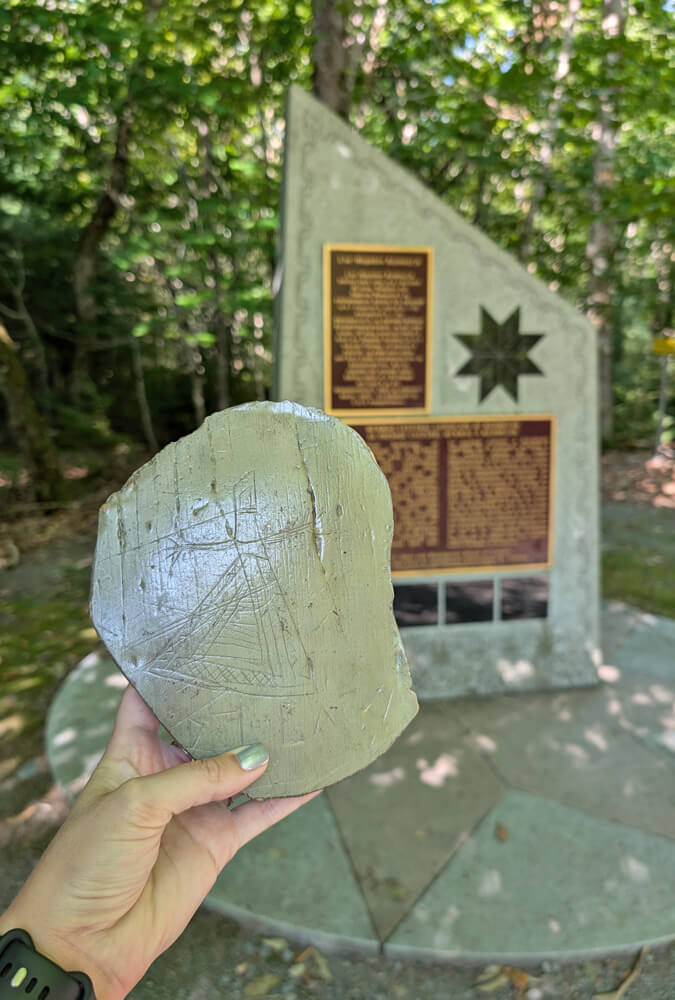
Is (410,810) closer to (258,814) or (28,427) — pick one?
(258,814)

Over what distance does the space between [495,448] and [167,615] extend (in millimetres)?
A: 2467

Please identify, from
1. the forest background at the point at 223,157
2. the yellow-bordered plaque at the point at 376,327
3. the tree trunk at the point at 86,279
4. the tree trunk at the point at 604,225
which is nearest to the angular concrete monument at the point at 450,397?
the yellow-bordered plaque at the point at 376,327

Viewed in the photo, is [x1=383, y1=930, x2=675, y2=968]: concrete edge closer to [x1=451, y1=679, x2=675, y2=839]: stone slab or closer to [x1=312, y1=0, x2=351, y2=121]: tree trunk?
[x1=451, y1=679, x2=675, y2=839]: stone slab

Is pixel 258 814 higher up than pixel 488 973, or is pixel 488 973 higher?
pixel 258 814

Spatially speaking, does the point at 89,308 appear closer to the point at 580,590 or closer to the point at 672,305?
the point at 580,590

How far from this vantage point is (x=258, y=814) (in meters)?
1.61

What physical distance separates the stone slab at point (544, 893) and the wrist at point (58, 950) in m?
1.38

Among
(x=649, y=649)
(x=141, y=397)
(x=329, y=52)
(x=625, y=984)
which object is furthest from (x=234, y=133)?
(x=625, y=984)

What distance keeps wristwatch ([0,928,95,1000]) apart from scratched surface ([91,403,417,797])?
1.65 ft

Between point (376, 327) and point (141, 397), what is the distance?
822cm

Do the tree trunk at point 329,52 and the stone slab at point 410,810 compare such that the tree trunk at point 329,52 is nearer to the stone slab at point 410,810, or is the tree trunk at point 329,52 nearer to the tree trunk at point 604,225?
the tree trunk at point 604,225

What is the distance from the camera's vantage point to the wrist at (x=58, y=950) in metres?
1.07

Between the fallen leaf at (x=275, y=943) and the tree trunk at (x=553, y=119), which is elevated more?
the tree trunk at (x=553, y=119)

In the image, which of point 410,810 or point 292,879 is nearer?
point 292,879
